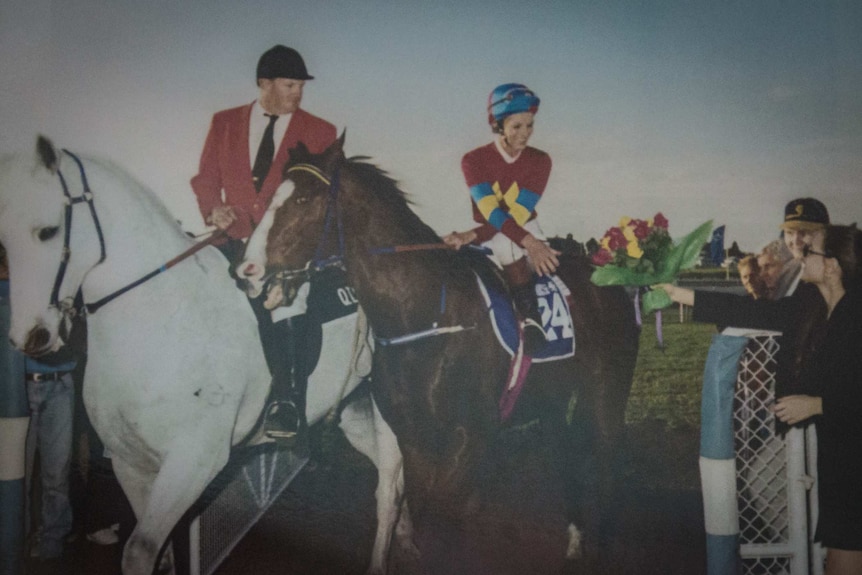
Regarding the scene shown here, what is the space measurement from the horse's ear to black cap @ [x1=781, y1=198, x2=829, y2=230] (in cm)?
342

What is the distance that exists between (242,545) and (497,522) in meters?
1.28

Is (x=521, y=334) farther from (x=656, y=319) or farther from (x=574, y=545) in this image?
(x=574, y=545)

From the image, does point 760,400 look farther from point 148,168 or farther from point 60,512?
point 60,512

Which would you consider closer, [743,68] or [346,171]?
[346,171]

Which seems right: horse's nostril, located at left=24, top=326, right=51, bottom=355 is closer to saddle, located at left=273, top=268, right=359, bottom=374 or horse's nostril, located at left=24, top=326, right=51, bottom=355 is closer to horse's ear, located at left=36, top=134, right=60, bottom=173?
horse's ear, located at left=36, top=134, right=60, bottom=173

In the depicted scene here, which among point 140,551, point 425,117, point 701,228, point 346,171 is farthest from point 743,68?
point 140,551

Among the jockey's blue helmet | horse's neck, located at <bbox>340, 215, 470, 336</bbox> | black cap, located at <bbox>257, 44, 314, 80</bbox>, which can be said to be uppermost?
black cap, located at <bbox>257, 44, 314, 80</bbox>

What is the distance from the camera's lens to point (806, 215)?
2969 millimetres

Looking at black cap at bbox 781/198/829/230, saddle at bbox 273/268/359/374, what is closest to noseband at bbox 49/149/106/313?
saddle at bbox 273/268/359/374

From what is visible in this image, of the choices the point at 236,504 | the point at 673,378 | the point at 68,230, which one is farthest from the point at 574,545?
the point at 68,230

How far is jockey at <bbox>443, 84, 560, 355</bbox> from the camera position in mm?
2770

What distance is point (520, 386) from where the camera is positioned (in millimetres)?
2707

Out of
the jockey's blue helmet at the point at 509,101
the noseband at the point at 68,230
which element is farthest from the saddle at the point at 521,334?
the noseband at the point at 68,230

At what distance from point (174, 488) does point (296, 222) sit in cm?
120
